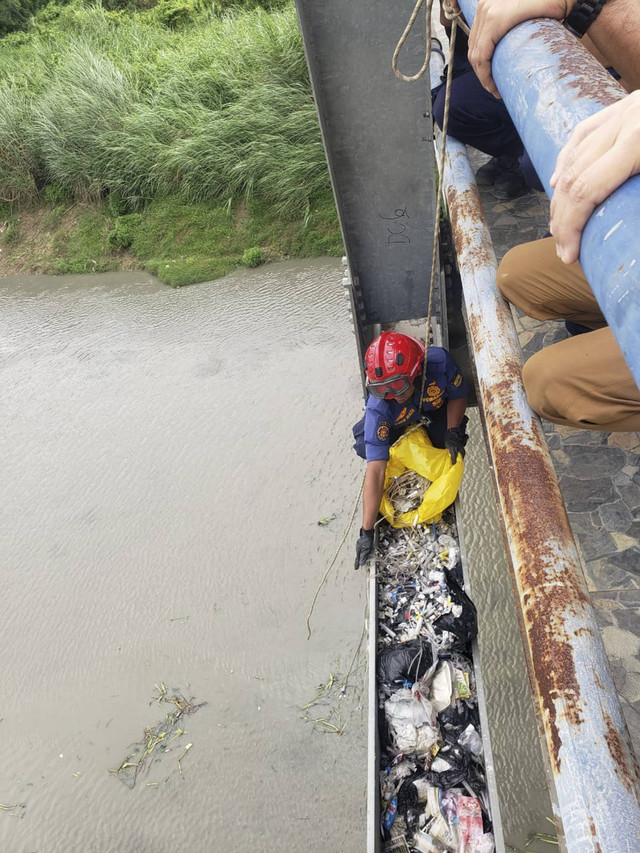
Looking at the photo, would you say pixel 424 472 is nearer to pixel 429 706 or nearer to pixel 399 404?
pixel 399 404

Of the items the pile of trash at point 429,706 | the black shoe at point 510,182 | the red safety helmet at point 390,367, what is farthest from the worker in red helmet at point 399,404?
the black shoe at point 510,182

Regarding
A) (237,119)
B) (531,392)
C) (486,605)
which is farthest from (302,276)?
(531,392)

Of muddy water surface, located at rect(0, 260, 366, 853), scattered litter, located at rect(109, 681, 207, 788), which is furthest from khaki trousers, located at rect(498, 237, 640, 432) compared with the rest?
scattered litter, located at rect(109, 681, 207, 788)

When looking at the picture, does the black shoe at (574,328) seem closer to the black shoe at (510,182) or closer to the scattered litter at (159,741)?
the black shoe at (510,182)

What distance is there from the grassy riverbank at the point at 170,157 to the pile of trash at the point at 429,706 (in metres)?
5.59

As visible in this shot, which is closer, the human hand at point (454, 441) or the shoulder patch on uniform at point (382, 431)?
the shoulder patch on uniform at point (382, 431)

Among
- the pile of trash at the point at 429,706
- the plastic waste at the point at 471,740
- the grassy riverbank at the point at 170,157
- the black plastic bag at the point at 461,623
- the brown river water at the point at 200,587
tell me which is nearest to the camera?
the pile of trash at the point at 429,706

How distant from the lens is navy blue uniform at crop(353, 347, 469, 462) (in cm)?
330

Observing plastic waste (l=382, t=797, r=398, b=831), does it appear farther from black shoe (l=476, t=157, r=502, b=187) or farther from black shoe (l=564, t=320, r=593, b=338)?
black shoe (l=476, t=157, r=502, b=187)

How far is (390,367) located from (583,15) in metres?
1.89

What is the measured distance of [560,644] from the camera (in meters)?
1.21

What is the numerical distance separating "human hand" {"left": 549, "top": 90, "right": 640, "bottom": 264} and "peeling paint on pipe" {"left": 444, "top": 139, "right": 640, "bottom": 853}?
2.13ft

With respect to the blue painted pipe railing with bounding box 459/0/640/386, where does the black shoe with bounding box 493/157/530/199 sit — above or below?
below

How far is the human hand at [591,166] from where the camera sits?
80 centimetres
